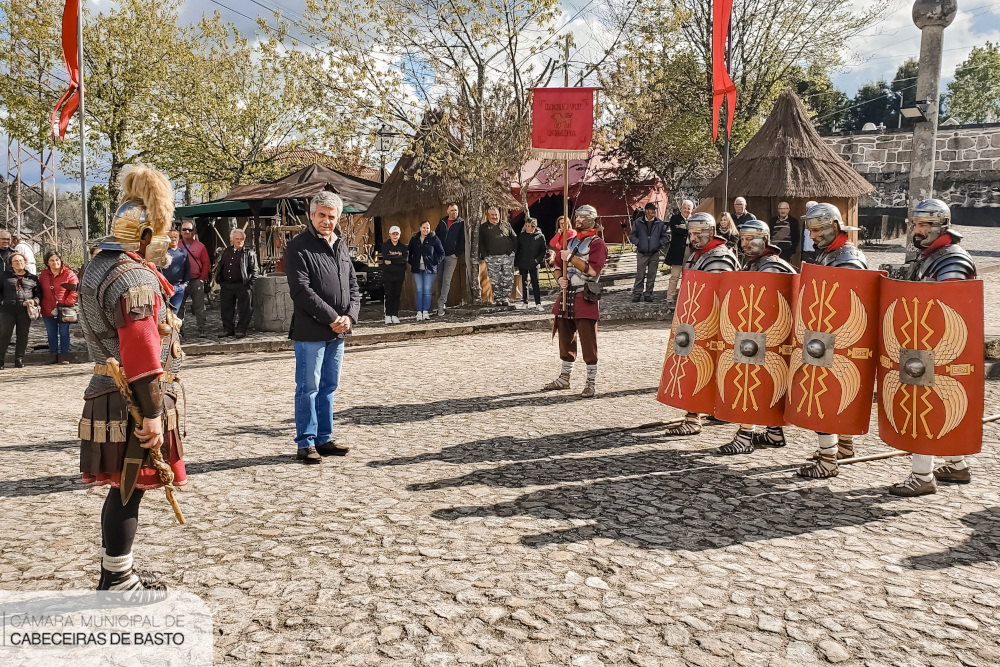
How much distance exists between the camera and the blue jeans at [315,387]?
6.04 metres

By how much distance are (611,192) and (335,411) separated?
82.4ft

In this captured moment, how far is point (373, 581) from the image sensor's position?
157 inches

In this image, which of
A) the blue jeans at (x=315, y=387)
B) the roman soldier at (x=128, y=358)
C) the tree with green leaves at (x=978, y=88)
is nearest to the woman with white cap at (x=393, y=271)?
the blue jeans at (x=315, y=387)

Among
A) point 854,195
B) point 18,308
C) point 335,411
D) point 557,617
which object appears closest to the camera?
point 557,617

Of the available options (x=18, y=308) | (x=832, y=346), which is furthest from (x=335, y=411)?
(x=18, y=308)

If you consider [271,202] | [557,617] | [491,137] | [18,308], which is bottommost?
[557,617]

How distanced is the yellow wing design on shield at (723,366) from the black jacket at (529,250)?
10.1 m

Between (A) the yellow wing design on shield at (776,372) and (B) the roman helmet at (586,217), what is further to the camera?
(B) the roman helmet at (586,217)

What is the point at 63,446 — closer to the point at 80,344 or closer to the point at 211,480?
the point at 211,480

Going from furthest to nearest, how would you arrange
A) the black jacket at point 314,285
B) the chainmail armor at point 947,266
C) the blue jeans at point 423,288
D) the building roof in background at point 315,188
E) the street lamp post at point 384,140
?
the building roof in background at point 315,188 → the street lamp post at point 384,140 → the blue jeans at point 423,288 → the black jacket at point 314,285 → the chainmail armor at point 947,266

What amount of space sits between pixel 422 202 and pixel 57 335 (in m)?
7.27

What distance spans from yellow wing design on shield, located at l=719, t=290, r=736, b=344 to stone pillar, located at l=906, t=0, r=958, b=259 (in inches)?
221

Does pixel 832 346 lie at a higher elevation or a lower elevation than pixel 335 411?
higher

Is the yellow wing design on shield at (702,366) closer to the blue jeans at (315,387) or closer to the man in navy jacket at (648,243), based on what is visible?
the blue jeans at (315,387)
